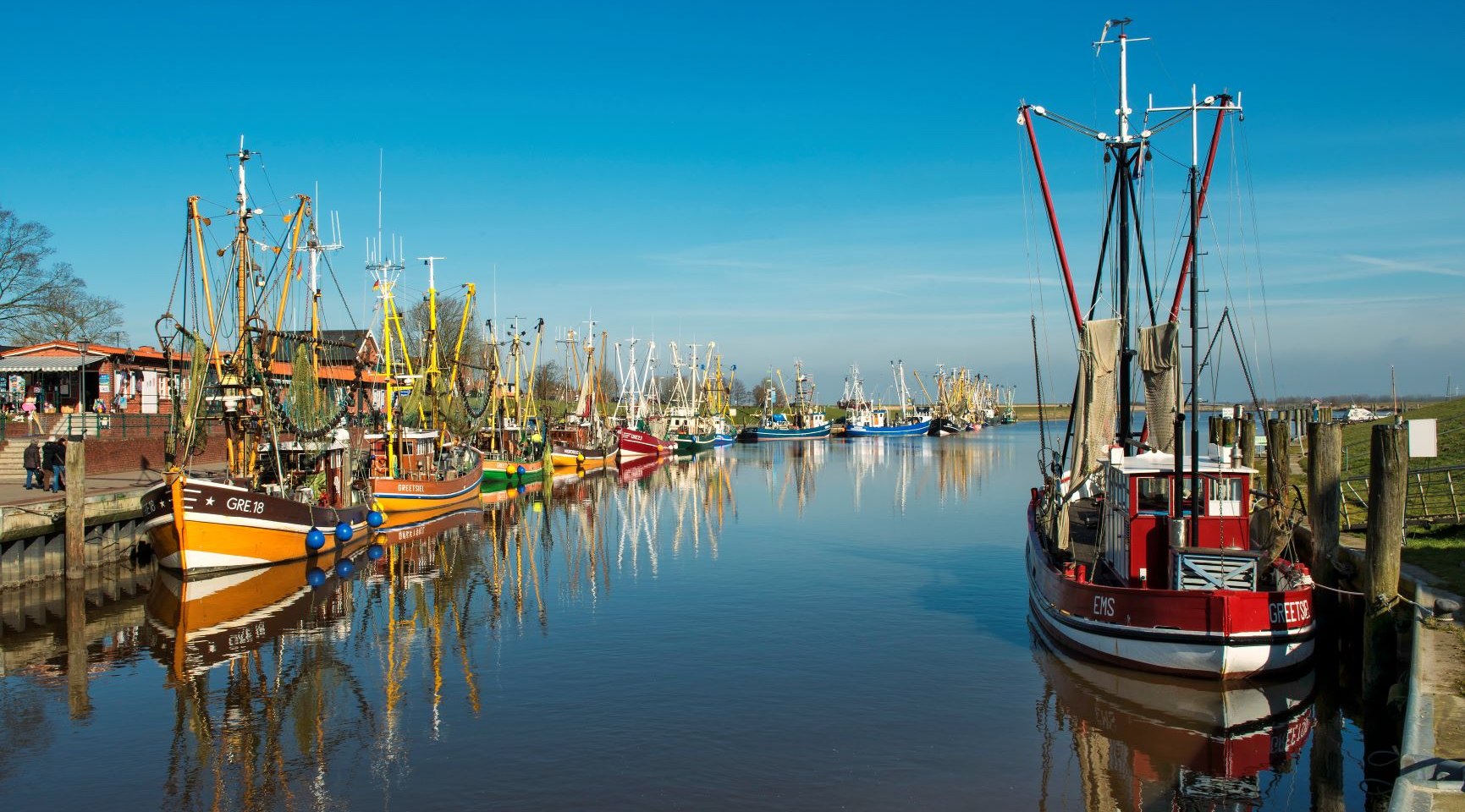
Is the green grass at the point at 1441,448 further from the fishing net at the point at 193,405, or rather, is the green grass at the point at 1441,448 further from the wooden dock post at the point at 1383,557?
the fishing net at the point at 193,405

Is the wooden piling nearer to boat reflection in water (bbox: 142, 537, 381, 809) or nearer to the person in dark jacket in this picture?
boat reflection in water (bbox: 142, 537, 381, 809)

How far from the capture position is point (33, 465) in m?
32.2

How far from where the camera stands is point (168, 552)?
28.7 m

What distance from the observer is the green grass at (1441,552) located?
18.4 meters

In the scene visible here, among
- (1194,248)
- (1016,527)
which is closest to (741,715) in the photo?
(1194,248)

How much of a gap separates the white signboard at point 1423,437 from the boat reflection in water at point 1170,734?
4.52 m

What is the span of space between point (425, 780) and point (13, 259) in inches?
2045

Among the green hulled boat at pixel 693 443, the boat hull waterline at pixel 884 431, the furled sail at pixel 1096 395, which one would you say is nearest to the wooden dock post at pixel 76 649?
the furled sail at pixel 1096 395

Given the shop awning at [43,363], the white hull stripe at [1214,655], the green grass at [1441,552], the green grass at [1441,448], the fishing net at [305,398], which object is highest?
the shop awning at [43,363]

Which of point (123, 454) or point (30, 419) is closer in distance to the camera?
point (30, 419)

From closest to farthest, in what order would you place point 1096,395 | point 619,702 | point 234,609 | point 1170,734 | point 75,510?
point 1170,734
point 619,702
point 1096,395
point 234,609
point 75,510

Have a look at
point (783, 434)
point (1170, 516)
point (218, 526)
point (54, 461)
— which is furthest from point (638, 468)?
point (1170, 516)

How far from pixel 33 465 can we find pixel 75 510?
7.26m

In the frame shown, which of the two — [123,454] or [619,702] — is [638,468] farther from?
[619,702]
